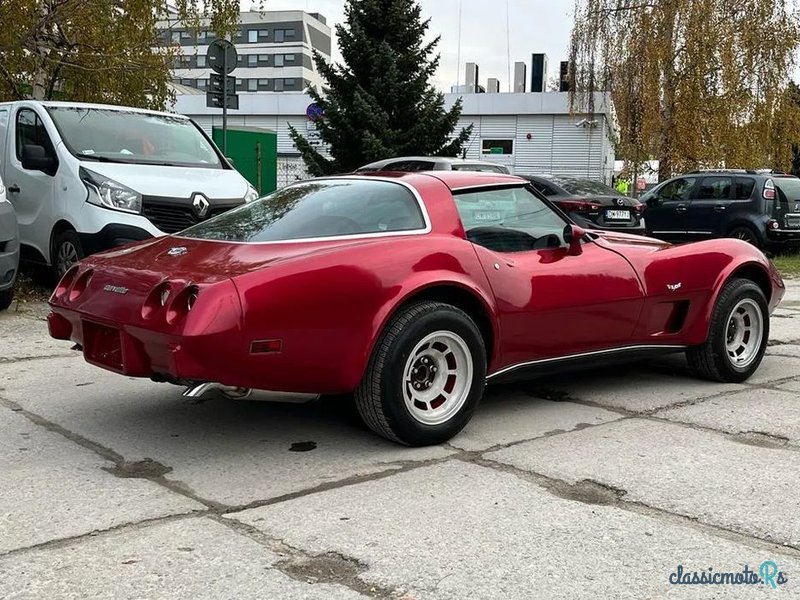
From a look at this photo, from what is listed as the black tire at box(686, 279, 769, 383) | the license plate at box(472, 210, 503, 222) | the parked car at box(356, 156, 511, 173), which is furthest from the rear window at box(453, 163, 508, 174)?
the license plate at box(472, 210, 503, 222)

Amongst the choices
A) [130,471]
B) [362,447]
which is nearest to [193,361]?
[130,471]

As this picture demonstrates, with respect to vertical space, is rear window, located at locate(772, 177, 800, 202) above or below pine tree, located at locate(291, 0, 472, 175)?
below

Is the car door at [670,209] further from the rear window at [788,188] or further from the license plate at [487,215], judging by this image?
the license plate at [487,215]

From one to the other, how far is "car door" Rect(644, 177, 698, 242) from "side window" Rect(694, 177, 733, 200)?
23 cm

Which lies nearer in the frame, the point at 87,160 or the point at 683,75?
the point at 87,160

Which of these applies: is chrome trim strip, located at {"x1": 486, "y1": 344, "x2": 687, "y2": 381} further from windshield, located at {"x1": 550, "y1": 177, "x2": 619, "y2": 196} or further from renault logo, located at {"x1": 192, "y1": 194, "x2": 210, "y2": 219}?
windshield, located at {"x1": 550, "y1": 177, "x2": 619, "y2": 196}

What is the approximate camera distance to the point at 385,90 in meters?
18.5

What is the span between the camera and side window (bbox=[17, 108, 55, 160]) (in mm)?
8930

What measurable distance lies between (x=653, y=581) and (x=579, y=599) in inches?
11.5

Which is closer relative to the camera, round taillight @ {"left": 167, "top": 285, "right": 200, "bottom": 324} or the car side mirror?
round taillight @ {"left": 167, "top": 285, "right": 200, "bottom": 324}

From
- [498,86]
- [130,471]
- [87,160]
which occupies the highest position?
[498,86]

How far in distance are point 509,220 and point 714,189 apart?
538 inches

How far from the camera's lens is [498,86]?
68.4 m

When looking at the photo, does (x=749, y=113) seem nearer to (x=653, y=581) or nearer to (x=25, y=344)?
(x=25, y=344)
